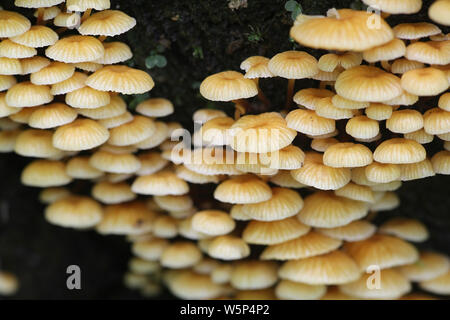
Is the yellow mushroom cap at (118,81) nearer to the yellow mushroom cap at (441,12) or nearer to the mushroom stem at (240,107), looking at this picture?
the mushroom stem at (240,107)

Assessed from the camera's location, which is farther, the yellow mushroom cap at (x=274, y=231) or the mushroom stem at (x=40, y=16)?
the yellow mushroom cap at (x=274, y=231)

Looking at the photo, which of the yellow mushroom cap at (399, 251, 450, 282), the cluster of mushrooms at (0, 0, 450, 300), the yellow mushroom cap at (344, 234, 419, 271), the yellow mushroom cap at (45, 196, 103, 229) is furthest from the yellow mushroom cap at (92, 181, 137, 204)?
the yellow mushroom cap at (399, 251, 450, 282)

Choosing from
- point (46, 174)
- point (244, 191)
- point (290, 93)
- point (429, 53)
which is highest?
point (290, 93)

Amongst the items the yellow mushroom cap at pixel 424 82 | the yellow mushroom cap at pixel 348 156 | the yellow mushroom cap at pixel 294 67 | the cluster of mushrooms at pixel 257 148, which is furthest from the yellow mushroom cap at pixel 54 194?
the yellow mushroom cap at pixel 424 82

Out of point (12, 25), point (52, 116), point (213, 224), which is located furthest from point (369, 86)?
point (12, 25)

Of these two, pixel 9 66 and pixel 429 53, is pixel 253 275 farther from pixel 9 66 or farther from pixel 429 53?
pixel 9 66
